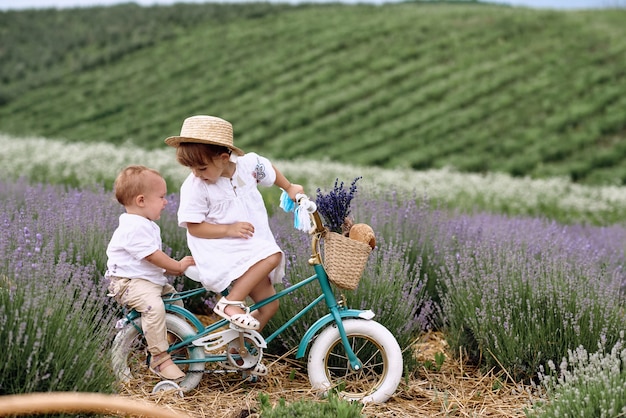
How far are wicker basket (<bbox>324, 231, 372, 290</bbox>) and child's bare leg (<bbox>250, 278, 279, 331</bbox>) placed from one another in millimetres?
427

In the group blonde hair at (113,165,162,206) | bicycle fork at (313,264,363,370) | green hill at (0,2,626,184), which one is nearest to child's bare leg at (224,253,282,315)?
bicycle fork at (313,264,363,370)

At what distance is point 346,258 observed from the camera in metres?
3.15

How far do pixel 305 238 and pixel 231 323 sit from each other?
109cm

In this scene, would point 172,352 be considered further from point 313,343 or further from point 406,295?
point 406,295

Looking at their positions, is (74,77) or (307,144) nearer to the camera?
(307,144)

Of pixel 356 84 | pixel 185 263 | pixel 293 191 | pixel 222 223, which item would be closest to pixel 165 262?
pixel 185 263

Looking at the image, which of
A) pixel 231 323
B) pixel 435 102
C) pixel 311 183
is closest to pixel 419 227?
Result: pixel 231 323

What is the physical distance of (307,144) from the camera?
50.3 feet

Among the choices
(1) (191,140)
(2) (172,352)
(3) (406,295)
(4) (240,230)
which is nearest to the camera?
(1) (191,140)

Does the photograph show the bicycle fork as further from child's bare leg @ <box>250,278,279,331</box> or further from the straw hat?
the straw hat

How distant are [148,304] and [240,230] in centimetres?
56

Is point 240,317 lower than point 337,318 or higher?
higher

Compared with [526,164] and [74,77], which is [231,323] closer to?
[526,164]

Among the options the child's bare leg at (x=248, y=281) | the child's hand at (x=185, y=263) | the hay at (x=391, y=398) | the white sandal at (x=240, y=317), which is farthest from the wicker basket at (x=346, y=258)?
the child's hand at (x=185, y=263)
